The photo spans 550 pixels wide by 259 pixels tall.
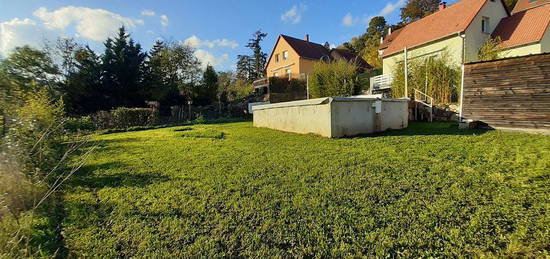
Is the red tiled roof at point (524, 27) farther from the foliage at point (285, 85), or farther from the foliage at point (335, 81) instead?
the foliage at point (285, 85)

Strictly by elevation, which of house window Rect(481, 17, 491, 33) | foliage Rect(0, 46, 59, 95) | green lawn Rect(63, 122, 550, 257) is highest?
house window Rect(481, 17, 491, 33)

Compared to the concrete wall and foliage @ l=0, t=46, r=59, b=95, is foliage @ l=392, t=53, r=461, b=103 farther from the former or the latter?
foliage @ l=0, t=46, r=59, b=95

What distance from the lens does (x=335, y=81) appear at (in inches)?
605

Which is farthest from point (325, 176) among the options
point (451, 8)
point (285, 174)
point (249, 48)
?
point (249, 48)

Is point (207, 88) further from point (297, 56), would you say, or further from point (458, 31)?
point (458, 31)

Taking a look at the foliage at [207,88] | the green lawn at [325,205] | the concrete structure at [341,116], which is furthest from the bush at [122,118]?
the green lawn at [325,205]

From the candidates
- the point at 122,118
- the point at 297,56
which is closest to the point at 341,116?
the point at 122,118

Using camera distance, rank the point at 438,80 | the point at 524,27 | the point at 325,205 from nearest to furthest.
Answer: the point at 325,205 < the point at 438,80 < the point at 524,27

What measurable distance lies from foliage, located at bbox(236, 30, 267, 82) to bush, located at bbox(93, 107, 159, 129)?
27428 mm

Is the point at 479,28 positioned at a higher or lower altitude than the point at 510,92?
higher

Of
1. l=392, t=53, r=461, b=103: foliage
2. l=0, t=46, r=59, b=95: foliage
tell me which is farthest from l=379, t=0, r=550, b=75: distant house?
l=0, t=46, r=59, b=95: foliage

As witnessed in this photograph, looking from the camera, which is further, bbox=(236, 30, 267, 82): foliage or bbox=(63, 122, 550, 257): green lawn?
bbox=(236, 30, 267, 82): foliage

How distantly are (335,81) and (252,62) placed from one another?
1109 inches

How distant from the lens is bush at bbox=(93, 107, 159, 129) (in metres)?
13.3
